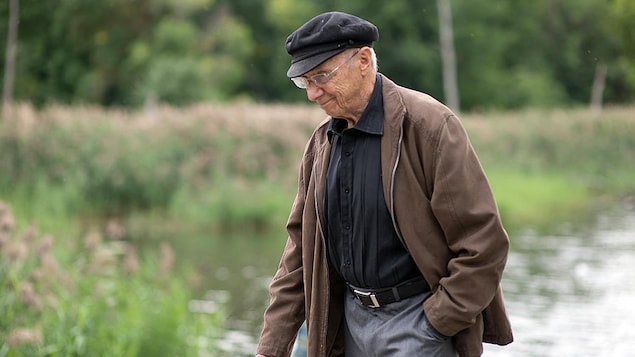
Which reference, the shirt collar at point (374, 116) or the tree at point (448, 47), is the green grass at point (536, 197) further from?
the tree at point (448, 47)

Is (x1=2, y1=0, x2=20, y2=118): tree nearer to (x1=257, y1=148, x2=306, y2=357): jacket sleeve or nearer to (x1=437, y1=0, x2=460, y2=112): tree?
(x1=437, y1=0, x2=460, y2=112): tree

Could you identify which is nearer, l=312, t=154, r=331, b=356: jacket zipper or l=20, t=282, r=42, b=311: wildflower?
l=312, t=154, r=331, b=356: jacket zipper

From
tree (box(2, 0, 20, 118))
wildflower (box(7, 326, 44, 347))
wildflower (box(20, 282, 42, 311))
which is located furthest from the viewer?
tree (box(2, 0, 20, 118))

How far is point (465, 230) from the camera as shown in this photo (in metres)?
3.46

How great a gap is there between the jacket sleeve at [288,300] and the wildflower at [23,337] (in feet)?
7.89

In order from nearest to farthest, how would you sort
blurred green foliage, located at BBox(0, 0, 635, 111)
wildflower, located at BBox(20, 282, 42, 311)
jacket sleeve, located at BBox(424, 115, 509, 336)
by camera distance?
1. jacket sleeve, located at BBox(424, 115, 509, 336)
2. wildflower, located at BBox(20, 282, 42, 311)
3. blurred green foliage, located at BBox(0, 0, 635, 111)

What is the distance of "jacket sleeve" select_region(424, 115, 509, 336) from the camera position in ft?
11.2

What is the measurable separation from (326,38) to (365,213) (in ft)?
1.79

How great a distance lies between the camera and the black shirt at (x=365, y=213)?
11.7ft

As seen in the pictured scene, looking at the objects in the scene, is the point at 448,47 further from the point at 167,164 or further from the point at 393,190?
the point at 393,190

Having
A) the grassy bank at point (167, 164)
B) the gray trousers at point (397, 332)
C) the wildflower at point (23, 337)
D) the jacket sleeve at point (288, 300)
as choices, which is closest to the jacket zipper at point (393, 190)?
the gray trousers at point (397, 332)

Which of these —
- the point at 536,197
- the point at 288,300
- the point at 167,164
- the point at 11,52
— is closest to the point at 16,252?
the point at 288,300

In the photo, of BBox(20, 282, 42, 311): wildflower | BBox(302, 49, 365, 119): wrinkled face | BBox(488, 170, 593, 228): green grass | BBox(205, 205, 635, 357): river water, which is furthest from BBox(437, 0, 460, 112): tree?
BBox(302, 49, 365, 119): wrinkled face

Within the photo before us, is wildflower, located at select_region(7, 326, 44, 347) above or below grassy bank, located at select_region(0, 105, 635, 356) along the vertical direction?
above
